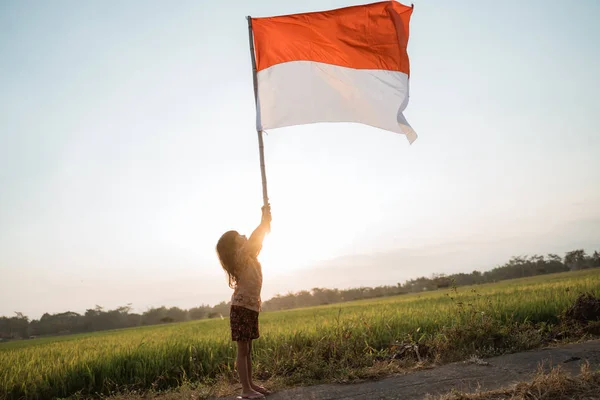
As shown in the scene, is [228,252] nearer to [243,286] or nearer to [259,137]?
[243,286]

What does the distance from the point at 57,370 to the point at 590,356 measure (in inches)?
297

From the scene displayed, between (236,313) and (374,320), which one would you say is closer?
(236,313)

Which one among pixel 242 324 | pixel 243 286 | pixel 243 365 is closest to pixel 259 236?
pixel 243 286

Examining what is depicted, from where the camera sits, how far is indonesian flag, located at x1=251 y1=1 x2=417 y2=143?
598 cm

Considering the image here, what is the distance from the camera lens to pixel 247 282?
Answer: 496 centimetres

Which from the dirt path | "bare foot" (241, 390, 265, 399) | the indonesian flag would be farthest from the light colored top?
the indonesian flag

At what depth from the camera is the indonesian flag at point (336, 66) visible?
598 cm

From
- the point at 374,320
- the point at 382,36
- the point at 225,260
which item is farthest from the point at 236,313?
the point at 374,320

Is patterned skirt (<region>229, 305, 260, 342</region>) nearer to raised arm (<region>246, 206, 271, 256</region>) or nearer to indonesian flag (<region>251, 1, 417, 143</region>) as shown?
raised arm (<region>246, 206, 271, 256</region>)

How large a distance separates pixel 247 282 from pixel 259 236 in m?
0.54

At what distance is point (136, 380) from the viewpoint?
6.66 meters

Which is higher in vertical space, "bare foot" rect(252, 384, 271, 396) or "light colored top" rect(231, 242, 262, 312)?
"light colored top" rect(231, 242, 262, 312)

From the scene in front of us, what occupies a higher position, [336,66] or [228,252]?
[336,66]

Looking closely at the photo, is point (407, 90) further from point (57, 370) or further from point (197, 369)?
point (57, 370)
